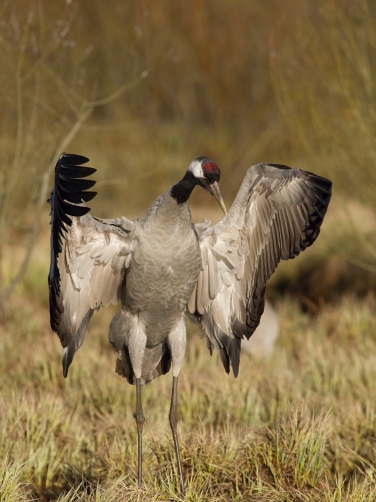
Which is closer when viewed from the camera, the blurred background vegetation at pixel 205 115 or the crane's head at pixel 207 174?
the crane's head at pixel 207 174

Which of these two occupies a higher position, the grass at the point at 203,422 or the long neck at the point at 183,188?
the long neck at the point at 183,188

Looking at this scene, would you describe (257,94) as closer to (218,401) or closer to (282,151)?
(282,151)

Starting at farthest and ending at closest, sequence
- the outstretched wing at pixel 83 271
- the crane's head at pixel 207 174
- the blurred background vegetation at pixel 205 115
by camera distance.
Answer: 1. the blurred background vegetation at pixel 205 115
2. the outstretched wing at pixel 83 271
3. the crane's head at pixel 207 174

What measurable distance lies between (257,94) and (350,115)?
855cm

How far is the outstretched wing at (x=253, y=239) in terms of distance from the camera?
4.32 metres

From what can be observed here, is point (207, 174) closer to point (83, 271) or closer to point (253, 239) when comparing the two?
A: point (253, 239)

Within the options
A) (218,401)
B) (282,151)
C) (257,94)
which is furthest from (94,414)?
(257,94)

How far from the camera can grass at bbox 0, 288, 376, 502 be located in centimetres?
417

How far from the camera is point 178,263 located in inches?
168

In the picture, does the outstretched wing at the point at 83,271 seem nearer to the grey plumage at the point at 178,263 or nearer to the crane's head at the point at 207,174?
the grey plumage at the point at 178,263

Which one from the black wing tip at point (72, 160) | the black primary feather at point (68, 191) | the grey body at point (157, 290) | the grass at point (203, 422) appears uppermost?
the black wing tip at point (72, 160)

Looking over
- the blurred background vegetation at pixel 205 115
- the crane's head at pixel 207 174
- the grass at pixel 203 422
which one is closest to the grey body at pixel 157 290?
the crane's head at pixel 207 174

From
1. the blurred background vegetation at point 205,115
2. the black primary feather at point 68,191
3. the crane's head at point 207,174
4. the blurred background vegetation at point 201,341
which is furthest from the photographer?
the blurred background vegetation at point 205,115

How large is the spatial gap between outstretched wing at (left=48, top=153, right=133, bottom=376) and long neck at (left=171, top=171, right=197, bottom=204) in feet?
1.10
